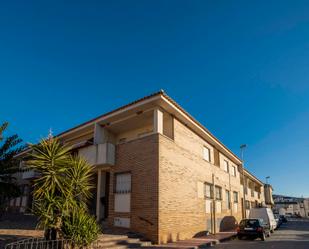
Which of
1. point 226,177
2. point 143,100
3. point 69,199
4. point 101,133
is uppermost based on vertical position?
point 143,100

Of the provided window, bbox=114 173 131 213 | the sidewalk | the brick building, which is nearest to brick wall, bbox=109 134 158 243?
the brick building

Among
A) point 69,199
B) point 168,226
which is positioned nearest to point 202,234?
point 168,226

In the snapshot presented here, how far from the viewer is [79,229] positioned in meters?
8.97

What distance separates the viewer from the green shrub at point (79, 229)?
8875 millimetres

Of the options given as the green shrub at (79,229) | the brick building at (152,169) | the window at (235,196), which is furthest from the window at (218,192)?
the green shrub at (79,229)

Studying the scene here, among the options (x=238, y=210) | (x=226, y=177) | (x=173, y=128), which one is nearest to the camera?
(x=173, y=128)

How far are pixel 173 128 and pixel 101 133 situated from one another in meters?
4.74

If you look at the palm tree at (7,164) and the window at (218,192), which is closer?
the palm tree at (7,164)

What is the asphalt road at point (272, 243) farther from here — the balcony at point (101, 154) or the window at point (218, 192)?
the balcony at point (101, 154)

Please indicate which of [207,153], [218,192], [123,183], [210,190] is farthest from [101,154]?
[218,192]

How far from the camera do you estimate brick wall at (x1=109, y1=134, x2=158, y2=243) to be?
12828 millimetres

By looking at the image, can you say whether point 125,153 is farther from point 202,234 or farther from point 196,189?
point 202,234

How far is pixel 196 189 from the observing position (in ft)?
57.9

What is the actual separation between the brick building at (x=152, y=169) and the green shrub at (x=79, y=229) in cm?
420
